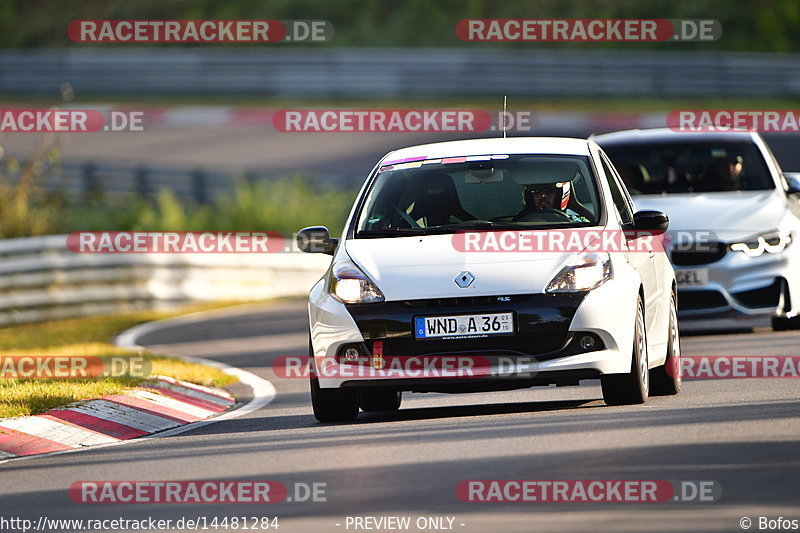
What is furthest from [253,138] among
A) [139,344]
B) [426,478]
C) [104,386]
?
[426,478]

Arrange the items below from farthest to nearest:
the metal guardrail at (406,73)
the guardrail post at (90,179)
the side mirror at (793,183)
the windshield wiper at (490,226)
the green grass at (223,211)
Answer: the metal guardrail at (406,73) < the guardrail post at (90,179) < the green grass at (223,211) < the side mirror at (793,183) < the windshield wiper at (490,226)

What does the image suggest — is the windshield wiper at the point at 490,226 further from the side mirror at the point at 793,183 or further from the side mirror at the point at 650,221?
the side mirror at the point at 793,183

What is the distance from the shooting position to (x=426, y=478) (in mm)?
8062

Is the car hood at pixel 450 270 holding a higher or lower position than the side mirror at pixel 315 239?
lower

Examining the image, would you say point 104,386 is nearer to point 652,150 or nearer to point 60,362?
point 60,362

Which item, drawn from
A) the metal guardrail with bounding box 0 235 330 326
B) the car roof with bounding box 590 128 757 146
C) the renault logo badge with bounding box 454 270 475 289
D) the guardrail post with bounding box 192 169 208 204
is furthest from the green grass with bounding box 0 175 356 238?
the renault logo badge with bounding box 454 270 475 289

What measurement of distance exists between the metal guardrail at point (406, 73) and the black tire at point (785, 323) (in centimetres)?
2638

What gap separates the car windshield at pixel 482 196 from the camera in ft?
35.0

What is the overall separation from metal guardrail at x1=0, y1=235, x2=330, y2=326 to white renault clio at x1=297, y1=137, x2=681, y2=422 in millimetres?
11460

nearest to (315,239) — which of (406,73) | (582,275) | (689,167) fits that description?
(582,275)

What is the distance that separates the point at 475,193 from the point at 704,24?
40.1 meters

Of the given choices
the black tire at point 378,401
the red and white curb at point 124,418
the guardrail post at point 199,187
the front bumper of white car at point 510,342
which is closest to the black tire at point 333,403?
the front bumper of white car at point 510,342

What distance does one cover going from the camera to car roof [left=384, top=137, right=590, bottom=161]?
11.1m

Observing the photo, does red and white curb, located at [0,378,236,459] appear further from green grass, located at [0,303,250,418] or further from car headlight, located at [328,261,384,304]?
car headlight, located at [328,261,384,304]
